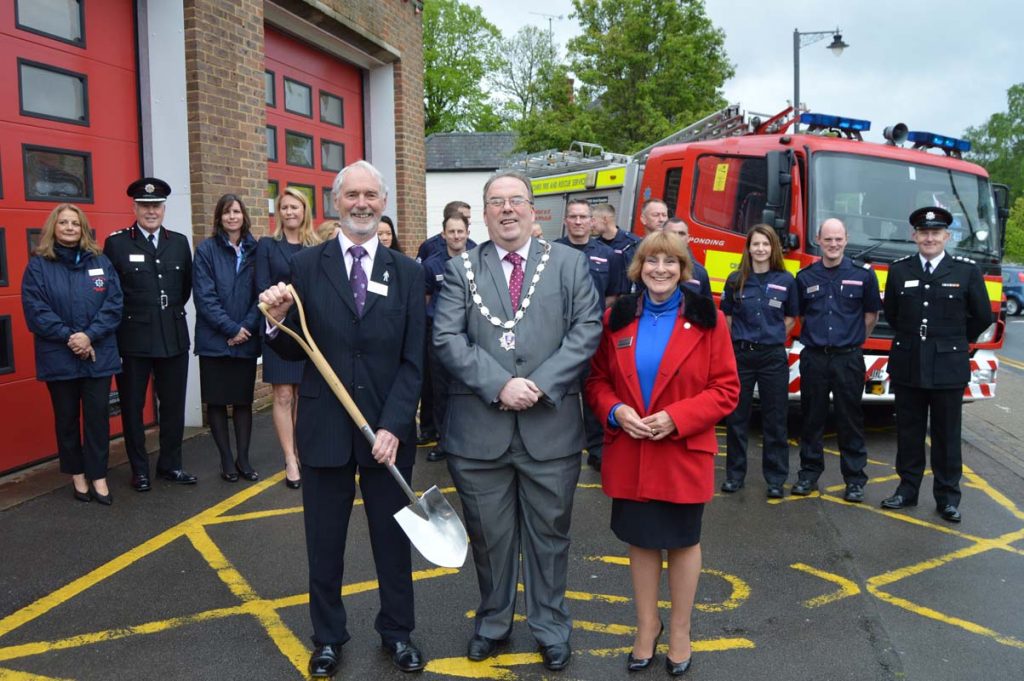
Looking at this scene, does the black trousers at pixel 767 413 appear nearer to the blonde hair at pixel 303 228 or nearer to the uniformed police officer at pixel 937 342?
the uniformed police officer at pixel 937 342

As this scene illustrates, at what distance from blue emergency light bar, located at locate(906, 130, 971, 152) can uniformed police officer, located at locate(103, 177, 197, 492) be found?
6.98m

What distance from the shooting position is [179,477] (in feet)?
21.0

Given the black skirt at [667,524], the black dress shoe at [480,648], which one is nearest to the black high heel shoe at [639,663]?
the black skirt at [667,524]

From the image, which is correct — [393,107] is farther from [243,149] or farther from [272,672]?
A: [272,672]

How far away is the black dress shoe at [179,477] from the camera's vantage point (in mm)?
6383

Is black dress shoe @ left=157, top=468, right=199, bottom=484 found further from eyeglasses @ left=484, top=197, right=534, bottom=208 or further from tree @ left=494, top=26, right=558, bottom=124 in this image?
tree @ left=494, top=26, right=558, bottom=124

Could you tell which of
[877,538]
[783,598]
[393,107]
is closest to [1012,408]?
[877,538]

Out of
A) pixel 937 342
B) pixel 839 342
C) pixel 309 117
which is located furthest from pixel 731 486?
pixel 309 117

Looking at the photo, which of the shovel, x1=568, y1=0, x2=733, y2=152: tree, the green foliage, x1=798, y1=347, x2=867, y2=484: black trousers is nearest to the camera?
the shovel

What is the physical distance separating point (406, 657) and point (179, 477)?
3.39 meters

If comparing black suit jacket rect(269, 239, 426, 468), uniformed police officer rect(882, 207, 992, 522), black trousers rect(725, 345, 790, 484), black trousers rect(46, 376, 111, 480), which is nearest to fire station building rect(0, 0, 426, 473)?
black trousers rect(46, 376, 111, 480)

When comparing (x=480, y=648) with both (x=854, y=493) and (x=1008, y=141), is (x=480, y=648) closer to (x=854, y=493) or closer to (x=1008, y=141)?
(x=854, y=493)

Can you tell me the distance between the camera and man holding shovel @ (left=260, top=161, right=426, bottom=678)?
140 inches

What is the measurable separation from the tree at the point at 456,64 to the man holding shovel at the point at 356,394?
41.3 meters
